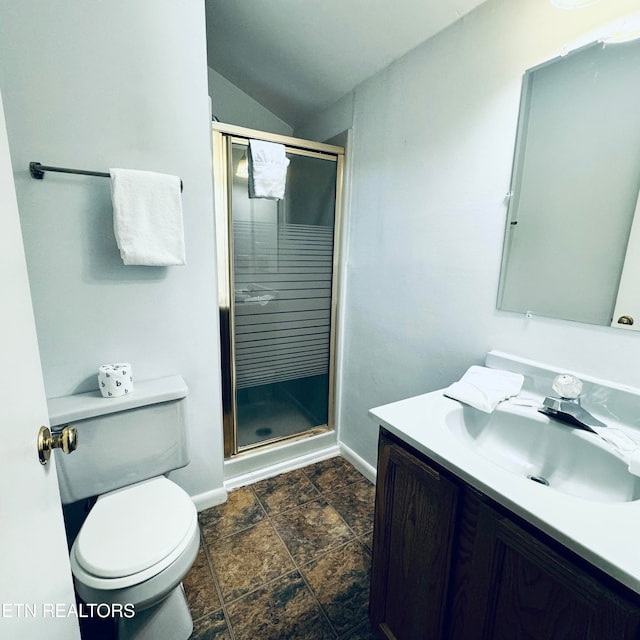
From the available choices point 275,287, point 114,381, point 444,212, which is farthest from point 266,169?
point 114,381

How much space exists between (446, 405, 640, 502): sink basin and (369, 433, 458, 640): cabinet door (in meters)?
0.17

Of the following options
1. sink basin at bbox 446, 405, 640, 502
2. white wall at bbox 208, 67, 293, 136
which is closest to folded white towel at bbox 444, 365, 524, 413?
sink basin at bbox 446, 405, 640, 502

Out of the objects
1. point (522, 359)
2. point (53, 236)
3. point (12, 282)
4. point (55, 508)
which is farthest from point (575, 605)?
point (53, 236)

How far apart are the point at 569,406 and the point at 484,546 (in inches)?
20.5

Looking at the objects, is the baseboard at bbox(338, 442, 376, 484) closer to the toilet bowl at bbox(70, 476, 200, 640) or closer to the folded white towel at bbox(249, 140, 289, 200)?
the toilet bowl at bbox(70, 476, 200, 640)

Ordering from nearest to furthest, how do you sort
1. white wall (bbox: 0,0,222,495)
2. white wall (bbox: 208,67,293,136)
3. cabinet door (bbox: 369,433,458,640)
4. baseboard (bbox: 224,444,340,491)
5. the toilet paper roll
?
cabinet door (bbox: 369,433,458,640) → white wall (bbox: 0,0,222,495) → the toilet paper roll → baseboard (bbox: 224,444,340,491) → white wall (bbox: 208,67,293,136)

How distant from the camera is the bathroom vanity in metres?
0.58

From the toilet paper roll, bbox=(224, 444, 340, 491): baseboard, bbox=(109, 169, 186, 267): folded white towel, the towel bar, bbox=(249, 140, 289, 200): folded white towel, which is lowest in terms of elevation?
bbox=(224, 444, 340, 491): baseboard

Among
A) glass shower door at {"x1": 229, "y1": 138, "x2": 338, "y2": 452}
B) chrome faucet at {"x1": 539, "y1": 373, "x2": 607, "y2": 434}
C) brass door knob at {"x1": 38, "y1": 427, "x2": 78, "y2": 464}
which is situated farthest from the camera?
glass shower door at {"x1": 229, "y1": 138, "x2": 338, "y2": 452}

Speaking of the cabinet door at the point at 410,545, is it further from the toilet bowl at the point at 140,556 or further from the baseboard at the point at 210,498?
the baseboard at the point at 210,498

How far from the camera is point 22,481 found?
1.92 feet

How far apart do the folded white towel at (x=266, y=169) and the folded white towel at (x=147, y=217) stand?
0.48 m

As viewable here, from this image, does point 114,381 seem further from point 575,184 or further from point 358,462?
point 575,184

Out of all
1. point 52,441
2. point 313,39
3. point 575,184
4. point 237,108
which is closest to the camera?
point 52,441
